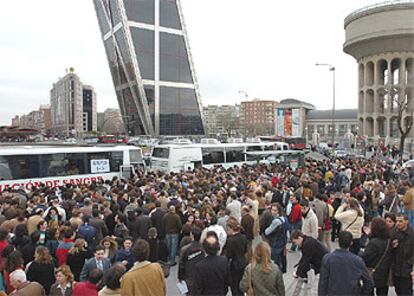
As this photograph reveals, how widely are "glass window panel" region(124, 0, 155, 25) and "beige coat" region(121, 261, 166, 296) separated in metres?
72.3

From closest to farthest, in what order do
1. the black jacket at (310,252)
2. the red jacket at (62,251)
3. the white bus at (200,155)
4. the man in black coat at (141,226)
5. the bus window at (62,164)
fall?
the black jacket at (310,252) → the red jacket at (62,251) → the man in black coat at (141,226) → the bus window at (62,164) → the white bus at (200,155)

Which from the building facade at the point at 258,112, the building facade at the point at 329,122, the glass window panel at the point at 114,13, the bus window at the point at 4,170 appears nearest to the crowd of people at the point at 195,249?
the bus window at the point at 4,170

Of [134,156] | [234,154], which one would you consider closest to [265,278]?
[134,156]

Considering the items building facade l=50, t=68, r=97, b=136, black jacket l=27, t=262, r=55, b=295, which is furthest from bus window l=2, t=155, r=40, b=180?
building facade l=50, t=68, r=97, b=136

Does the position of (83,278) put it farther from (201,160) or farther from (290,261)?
(201,160)

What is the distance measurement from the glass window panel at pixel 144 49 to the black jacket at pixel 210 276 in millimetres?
70921

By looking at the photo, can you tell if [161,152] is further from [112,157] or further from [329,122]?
[329,122]

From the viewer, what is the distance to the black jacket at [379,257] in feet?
17.6

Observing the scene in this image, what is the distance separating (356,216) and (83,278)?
521 centimetres

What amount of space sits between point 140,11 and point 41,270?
73617 millimetres

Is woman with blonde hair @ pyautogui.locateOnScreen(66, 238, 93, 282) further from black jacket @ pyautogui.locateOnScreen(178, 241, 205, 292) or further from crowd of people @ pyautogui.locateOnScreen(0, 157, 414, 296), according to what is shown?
black jacket @ pyautogui.locateOnScreen(178, 241, 205, 292)

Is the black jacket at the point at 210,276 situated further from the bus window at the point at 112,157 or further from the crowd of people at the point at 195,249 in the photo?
the bus window at the point at 112,157

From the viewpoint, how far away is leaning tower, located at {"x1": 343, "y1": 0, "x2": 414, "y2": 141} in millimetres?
68312

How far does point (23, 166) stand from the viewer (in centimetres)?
1741
